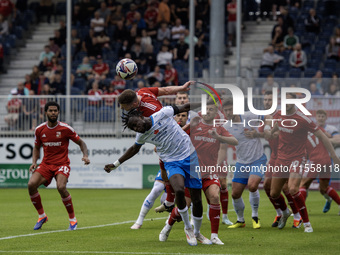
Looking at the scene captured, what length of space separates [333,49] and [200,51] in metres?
4.87

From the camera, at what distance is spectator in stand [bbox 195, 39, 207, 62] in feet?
87.9

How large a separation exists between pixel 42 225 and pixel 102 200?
20.6ft

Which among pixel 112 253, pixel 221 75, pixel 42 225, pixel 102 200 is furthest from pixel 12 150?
pixel 112 253

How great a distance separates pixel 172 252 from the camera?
953 cm

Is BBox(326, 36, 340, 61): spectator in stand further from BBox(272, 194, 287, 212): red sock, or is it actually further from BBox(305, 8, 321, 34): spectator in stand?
BBox(272, 194, 287, 212): red sock

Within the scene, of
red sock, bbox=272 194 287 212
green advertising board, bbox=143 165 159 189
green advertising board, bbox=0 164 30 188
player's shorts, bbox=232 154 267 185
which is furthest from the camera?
green advertising board, bbox=0 164 30 188

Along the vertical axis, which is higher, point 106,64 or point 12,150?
point 106,64

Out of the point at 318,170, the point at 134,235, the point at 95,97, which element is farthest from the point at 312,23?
the point at 134,235

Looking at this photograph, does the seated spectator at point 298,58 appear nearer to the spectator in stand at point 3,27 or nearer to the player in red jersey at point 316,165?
the player in red jersey at point 316,165

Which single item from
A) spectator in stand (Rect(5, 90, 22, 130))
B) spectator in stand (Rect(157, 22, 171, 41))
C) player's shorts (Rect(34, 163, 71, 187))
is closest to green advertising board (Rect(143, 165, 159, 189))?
spectator in stand (Rect(5, 90, 22, 130))

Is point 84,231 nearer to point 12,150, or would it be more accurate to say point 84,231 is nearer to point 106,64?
point 12,150

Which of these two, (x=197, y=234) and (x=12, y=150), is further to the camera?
(x=12, y=150)

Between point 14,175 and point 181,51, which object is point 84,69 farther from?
point 14,175

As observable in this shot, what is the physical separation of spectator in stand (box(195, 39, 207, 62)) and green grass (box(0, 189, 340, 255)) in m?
10.1
